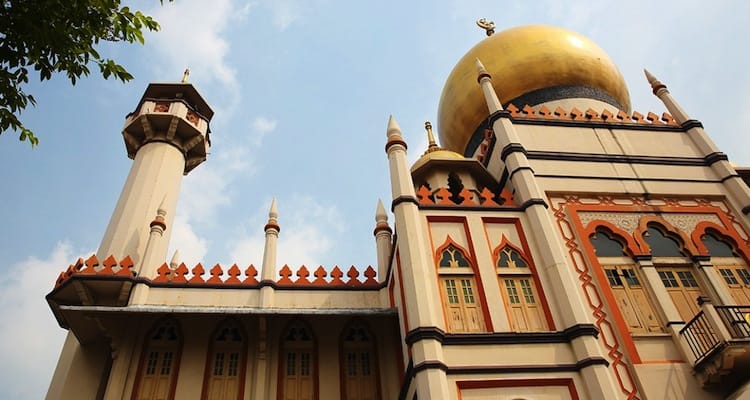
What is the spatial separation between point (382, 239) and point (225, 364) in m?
4.09

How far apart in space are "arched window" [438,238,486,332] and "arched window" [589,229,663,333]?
2.42 m

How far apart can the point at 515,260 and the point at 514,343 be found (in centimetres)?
170

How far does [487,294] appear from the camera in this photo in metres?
8.51

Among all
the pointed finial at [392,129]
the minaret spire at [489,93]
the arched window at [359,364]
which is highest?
the minaret spire at [489,93]

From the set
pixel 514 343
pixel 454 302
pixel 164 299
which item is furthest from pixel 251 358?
pixel 514 343

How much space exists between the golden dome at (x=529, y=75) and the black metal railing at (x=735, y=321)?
7.31m

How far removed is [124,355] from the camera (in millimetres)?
8906

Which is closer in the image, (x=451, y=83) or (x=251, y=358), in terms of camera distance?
(x=251, y=358)

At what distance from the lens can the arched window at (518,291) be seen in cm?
830

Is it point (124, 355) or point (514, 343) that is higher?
point (124, 355)

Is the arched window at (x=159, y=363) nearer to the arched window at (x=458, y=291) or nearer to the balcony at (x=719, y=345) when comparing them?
the arched window at (x=458, y=291)

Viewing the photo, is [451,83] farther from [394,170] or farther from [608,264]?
[608,264]

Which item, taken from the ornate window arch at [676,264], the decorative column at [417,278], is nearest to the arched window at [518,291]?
the decorative column at [417,278]

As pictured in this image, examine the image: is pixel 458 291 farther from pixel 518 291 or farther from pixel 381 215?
pixel 381 215
